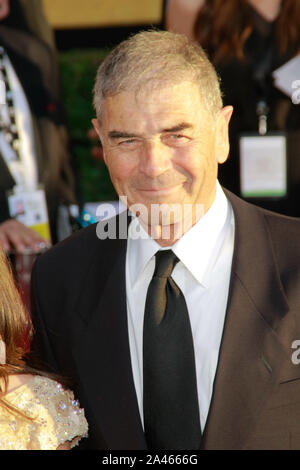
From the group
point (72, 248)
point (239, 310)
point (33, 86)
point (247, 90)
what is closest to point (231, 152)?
point (247, 90)

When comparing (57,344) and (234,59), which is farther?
(234,59)

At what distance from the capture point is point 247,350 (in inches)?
64.2

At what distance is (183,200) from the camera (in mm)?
1756

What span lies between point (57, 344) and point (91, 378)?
15cm

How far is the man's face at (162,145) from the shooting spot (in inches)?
65.2

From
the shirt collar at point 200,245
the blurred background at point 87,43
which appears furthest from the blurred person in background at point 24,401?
the blurred background at point 87,43

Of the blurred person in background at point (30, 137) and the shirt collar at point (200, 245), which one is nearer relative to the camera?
the shirt collar at point (200, 245)

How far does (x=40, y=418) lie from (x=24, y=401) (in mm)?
61

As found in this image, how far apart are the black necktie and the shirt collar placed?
87mm

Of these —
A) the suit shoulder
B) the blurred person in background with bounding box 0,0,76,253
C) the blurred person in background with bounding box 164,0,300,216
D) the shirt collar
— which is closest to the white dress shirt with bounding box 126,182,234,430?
the shirt collar

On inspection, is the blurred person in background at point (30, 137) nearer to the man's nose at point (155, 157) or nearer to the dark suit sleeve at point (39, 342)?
the dark suit sleeve at point (39, 342)

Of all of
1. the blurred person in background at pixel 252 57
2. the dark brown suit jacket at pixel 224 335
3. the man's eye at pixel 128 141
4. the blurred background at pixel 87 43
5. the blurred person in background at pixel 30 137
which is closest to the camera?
the dark brown suit jacket at pixel 224 335
